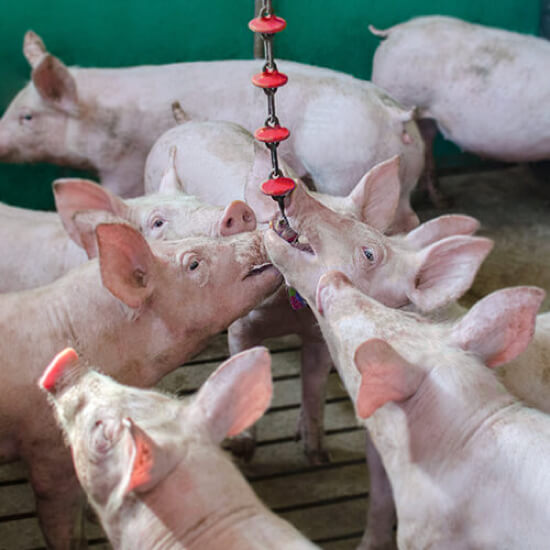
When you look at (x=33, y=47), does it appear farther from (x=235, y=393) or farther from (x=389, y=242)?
(x=235, y=393)

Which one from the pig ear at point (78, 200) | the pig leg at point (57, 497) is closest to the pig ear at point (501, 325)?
the pig leg at point (57, 497)

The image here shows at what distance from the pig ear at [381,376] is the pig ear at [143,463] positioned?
0.47 meters

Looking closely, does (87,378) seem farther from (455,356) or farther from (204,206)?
(204,206)

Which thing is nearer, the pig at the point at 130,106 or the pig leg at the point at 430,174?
the pig at the point at 130,106

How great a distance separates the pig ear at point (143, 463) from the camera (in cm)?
156

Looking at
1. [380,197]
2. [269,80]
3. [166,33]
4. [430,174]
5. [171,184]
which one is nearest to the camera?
[269,80]

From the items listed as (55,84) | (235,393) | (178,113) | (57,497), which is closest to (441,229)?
(235,393)

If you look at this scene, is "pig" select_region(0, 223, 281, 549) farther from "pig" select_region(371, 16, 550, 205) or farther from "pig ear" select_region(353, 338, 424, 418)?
"pig" select_region(371, 16, 550, 205)

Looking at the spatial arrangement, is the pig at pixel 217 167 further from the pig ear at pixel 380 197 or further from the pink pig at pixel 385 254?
the pink pig at pixel 385 254

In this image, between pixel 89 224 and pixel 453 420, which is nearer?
pixel 453 420

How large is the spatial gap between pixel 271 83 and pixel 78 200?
1.20m

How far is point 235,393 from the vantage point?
1.85 meters

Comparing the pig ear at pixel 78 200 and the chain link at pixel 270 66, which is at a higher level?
the chain link at pixel 270 66

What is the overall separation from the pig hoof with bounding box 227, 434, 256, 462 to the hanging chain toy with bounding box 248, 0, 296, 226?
4.69 feet
